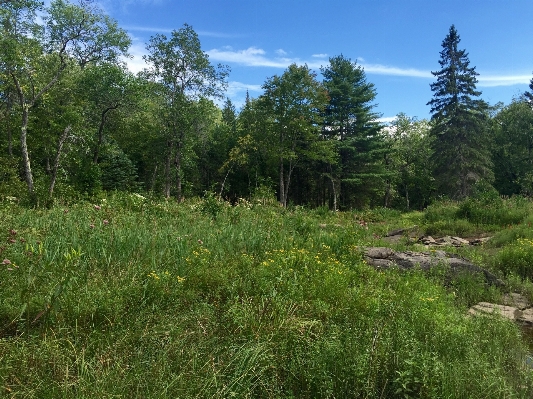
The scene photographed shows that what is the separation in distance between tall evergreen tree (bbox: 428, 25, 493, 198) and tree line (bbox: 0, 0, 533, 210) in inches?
4.0

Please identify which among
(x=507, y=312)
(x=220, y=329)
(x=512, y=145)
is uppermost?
(x=512, y=145)

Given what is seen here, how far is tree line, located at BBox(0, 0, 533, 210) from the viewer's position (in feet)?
60.5

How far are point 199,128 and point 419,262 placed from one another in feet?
69.1

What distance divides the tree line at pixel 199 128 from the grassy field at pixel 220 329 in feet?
30.2

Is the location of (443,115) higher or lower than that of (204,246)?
higher

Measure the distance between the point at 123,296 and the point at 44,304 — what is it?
70 cm

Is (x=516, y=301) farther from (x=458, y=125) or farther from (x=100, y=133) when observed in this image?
(x=458, y=125)

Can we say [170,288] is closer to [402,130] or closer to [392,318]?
[392,318]

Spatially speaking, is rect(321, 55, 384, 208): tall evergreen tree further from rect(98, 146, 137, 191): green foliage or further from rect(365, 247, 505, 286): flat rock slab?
rect(365, 247, 505, 286): flat rock slab

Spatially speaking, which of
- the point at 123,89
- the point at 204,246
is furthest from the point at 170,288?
the point at 123,89

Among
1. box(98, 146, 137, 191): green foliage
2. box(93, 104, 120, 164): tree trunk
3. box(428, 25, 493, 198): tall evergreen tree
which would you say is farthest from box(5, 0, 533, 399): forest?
box(428, 25, 493, 198): tall evergreen tree

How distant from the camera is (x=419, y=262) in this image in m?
6.83

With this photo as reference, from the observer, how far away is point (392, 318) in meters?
3.53

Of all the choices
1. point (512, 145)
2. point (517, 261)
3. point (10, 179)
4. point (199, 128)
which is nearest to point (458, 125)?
point (512, 145)
